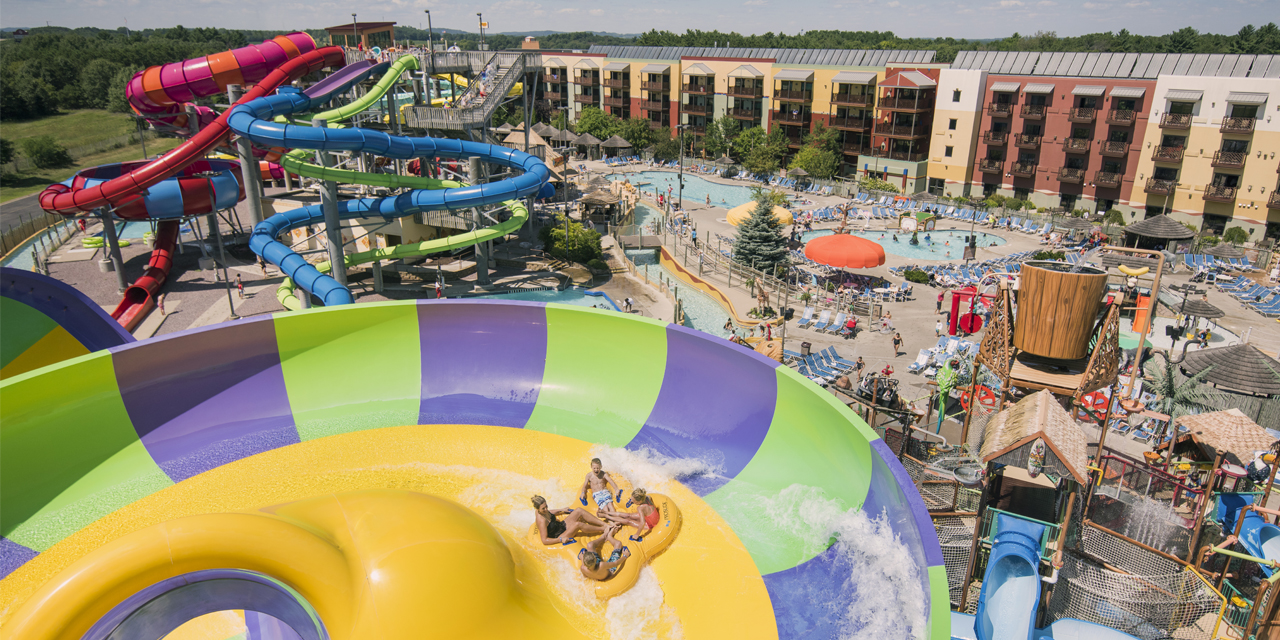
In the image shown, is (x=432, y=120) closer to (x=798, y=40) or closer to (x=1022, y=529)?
(x=1022, y=529)

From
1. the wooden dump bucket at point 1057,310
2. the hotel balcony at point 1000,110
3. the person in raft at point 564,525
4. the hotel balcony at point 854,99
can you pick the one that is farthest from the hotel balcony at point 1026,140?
the person in raft at point 564,525

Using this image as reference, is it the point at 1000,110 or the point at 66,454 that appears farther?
the point at 1000,110

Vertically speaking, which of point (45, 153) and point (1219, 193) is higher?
point (1219, 193)

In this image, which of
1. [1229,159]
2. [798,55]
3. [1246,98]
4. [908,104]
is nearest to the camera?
[1246,98]

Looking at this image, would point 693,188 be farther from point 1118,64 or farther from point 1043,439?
point 1043,439

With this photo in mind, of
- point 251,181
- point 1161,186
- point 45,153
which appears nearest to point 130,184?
point 251,181

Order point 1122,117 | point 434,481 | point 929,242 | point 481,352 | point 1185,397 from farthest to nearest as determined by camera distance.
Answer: point 1122,117 → point 929,242 → point 1185,397 → point 481,352 → point 434,481

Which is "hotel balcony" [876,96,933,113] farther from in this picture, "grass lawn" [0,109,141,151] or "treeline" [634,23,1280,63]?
"grass lawn" [0,109,141,151]

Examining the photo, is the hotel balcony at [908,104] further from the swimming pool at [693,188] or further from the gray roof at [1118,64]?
the swimming pool at [693,188]
